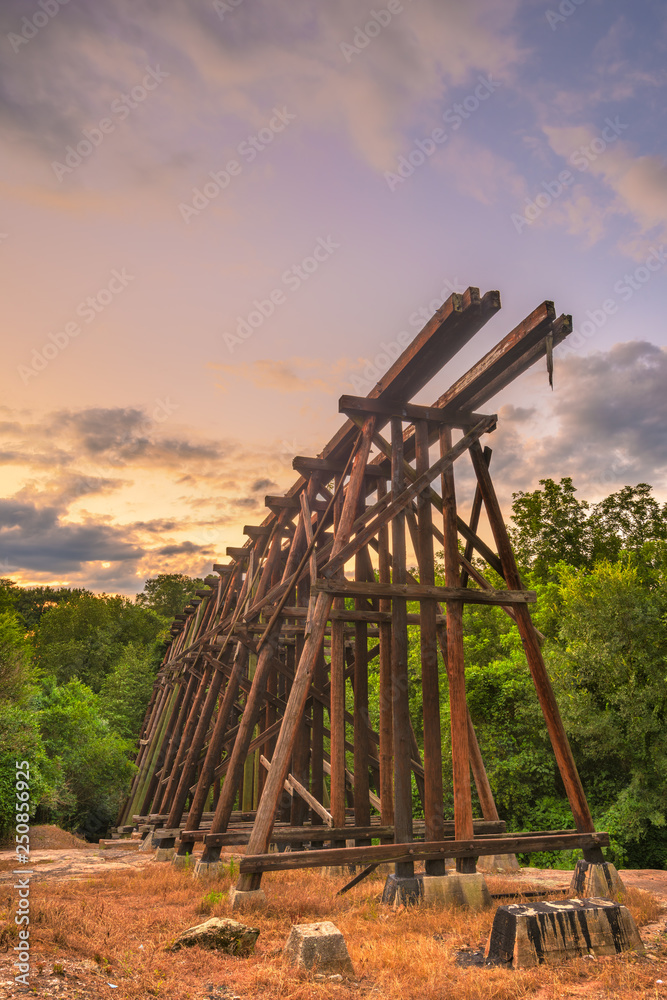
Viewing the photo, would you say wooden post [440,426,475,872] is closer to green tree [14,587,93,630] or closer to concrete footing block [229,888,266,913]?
concrete footing block [229,888,266,913]

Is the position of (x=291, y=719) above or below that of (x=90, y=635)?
below

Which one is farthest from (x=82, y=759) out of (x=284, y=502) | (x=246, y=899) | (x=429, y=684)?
(x=429, y=684)

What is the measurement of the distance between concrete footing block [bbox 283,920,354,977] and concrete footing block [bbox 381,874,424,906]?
1.96m

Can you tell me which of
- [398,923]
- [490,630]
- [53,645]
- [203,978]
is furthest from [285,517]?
[53,645]

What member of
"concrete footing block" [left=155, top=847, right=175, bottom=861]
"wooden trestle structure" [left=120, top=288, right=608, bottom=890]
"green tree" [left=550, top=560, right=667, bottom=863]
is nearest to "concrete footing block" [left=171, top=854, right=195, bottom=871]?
"wooden trestle structure" [left=120, top=288, right=608, bottom=890]

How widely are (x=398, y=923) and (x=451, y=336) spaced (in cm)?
563

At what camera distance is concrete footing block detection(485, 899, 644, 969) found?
15.0 feet

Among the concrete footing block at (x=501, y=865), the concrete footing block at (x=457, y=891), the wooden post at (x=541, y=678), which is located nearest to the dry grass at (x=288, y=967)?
the concrete footing block at (x=457, y=891)

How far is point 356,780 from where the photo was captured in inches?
343

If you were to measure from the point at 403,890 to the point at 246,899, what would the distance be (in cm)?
154

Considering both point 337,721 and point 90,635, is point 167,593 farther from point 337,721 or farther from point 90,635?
point 337,721

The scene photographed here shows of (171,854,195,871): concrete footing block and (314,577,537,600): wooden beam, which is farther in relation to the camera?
(171,854,195,871): concrete footing block

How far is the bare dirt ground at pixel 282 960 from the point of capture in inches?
162

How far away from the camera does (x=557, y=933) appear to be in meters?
4.70
